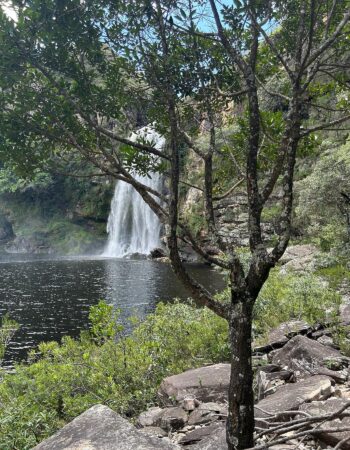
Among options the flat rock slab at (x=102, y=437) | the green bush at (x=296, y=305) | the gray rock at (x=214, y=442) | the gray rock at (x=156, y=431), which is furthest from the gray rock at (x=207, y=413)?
the green bush at (x=296, y=305)

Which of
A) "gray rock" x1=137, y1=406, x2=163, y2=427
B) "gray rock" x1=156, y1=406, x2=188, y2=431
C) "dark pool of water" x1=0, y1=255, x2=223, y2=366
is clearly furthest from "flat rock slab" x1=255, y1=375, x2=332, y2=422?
"dark pool of water" x1=0, y1=255, x2=223, y2=366

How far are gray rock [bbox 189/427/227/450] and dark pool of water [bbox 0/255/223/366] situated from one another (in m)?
12.0

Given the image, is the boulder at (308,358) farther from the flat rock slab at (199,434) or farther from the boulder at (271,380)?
the flat rock slab at (199,434)

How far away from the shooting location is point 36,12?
13.8 ft

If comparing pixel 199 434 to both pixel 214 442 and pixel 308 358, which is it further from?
pixel 308 358

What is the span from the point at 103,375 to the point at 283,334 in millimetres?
3840

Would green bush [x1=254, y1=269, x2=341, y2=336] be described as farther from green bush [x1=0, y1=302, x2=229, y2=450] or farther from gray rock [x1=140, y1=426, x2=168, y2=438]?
gray rock [x1=140, y1=426, x2=168, y2=438]

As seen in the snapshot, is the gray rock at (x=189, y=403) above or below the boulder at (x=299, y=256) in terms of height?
below

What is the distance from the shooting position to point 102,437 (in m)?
4.03

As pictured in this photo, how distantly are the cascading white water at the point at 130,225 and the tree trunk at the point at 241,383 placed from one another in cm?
4724

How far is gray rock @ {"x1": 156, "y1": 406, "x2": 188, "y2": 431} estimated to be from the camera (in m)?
5.96

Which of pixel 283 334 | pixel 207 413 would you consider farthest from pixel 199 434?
pixel 283 334

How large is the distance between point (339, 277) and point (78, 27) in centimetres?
1422

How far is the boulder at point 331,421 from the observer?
396 cm
